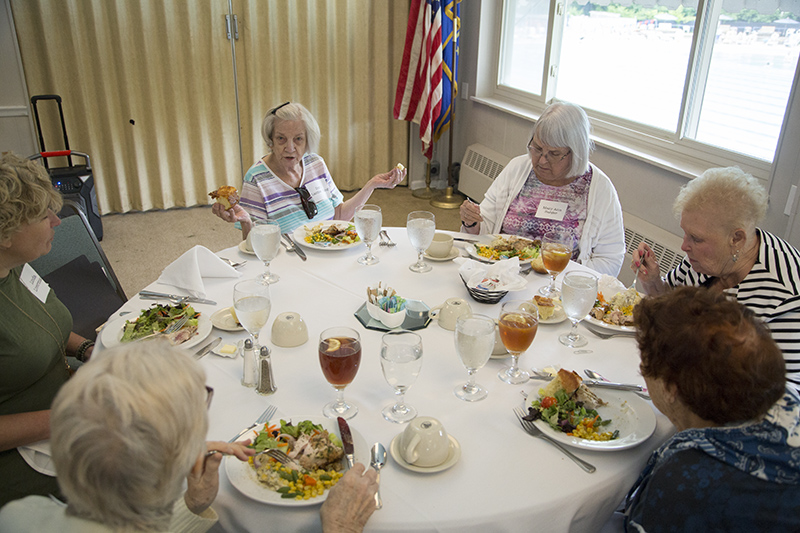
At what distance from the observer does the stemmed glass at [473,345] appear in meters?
1.18

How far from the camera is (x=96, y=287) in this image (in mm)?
1984

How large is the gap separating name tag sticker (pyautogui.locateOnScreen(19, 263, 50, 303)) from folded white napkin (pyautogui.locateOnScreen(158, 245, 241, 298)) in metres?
0.30

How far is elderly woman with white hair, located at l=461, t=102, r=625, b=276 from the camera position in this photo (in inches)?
89.4

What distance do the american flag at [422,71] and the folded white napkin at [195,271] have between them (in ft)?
11.3

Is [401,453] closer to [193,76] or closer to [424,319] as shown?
[424,319]

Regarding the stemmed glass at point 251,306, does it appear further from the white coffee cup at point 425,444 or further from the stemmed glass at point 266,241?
the white coffee cup at point 425,444

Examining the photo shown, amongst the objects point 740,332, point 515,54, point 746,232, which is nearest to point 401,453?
point 740,332

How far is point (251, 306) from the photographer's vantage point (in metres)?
1.31

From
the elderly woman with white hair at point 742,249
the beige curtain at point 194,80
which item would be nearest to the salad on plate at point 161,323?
the elderly woman with white hair at point 742,249

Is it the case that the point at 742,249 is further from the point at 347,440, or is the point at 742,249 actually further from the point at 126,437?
the point at 126,437

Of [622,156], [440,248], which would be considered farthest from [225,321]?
[622,156]

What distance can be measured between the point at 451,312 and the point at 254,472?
2.25ft

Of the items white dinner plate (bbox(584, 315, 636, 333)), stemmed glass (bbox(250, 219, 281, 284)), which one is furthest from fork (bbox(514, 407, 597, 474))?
stemmed glass (bbox(250, 219, 281, 284))

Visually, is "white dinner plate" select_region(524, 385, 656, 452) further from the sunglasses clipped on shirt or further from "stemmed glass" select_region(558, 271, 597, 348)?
the sunglasses clipped on shirt
